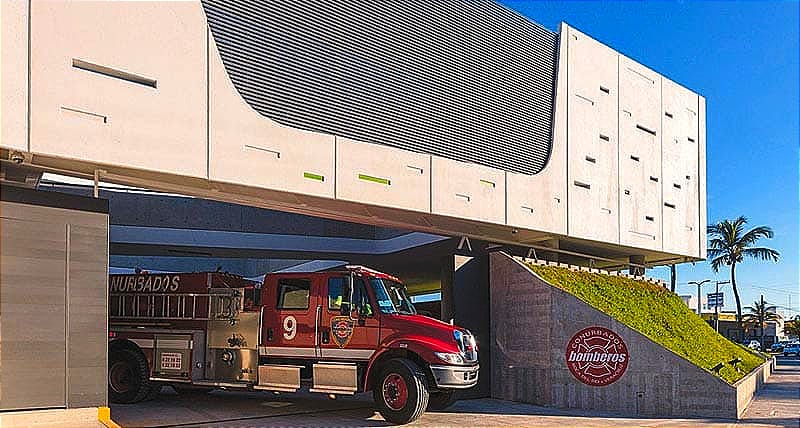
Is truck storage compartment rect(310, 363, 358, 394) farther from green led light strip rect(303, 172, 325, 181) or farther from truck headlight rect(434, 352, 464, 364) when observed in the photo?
green led light strip rect(303, 172, 325, 181)

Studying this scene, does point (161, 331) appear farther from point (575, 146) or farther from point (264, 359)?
point (575, 146)

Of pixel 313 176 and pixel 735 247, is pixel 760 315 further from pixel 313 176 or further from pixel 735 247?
pixel 313 176

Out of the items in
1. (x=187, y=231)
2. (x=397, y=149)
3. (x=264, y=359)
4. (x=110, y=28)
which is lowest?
(x=264, y=359)

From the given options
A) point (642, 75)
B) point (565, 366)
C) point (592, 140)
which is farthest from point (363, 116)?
point (642, 75)

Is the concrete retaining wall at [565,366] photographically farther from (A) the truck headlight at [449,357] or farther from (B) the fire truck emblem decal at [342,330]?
(B) the fire truck emblem decal at [342,330]

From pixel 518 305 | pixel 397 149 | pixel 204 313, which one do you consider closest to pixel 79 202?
pixel 204 313

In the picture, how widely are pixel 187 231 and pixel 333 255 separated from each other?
17.2 ft

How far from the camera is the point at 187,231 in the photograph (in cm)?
3000

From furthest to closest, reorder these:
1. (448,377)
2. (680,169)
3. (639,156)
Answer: (680,169), (639,156), (448,377)

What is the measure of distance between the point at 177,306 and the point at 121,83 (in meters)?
5.24

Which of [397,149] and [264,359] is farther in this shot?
[397,149]

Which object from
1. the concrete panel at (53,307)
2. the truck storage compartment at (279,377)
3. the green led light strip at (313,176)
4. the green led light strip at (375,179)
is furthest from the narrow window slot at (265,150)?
the truck storage compartment at (279,377)

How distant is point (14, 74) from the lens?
44.2 ft

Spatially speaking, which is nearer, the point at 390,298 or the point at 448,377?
the point at 448,377
